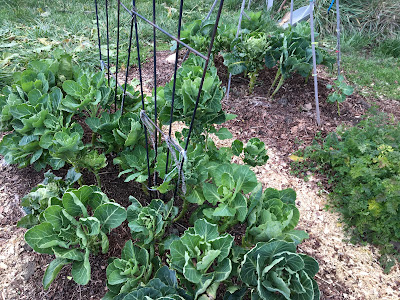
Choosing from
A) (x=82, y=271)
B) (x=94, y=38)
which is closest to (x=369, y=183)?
(x=82, y=271)

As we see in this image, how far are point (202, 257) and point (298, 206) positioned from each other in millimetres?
1401

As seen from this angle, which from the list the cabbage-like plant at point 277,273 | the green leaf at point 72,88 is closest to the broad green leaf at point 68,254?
the cabbage-like plant at point 277,273

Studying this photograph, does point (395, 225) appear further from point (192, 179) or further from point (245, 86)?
point (245, 86)

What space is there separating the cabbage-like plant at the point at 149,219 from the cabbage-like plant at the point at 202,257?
23cm

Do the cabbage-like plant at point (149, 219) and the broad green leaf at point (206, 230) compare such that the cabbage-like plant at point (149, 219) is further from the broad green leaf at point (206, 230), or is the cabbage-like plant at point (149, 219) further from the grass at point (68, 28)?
the grass at point (68, 28)

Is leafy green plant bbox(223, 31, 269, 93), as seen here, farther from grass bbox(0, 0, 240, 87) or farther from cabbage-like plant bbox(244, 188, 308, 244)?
cabbage-like plant bbox(244, 188, 308, 244)

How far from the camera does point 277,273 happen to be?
135 cm

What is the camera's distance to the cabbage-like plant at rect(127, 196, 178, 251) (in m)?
1.57

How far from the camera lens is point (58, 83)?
99.2 inches

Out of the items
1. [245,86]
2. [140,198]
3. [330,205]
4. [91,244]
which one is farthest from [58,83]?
[330,205]

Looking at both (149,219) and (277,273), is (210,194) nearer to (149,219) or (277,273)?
(149,219)

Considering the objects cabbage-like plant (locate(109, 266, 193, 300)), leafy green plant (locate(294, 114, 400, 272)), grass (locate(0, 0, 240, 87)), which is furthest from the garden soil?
grass (locate(0, 0, 240, 87))

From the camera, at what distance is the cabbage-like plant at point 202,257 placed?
1.33 m

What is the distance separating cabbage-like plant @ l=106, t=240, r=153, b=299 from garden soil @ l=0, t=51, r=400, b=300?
281 millimetres
